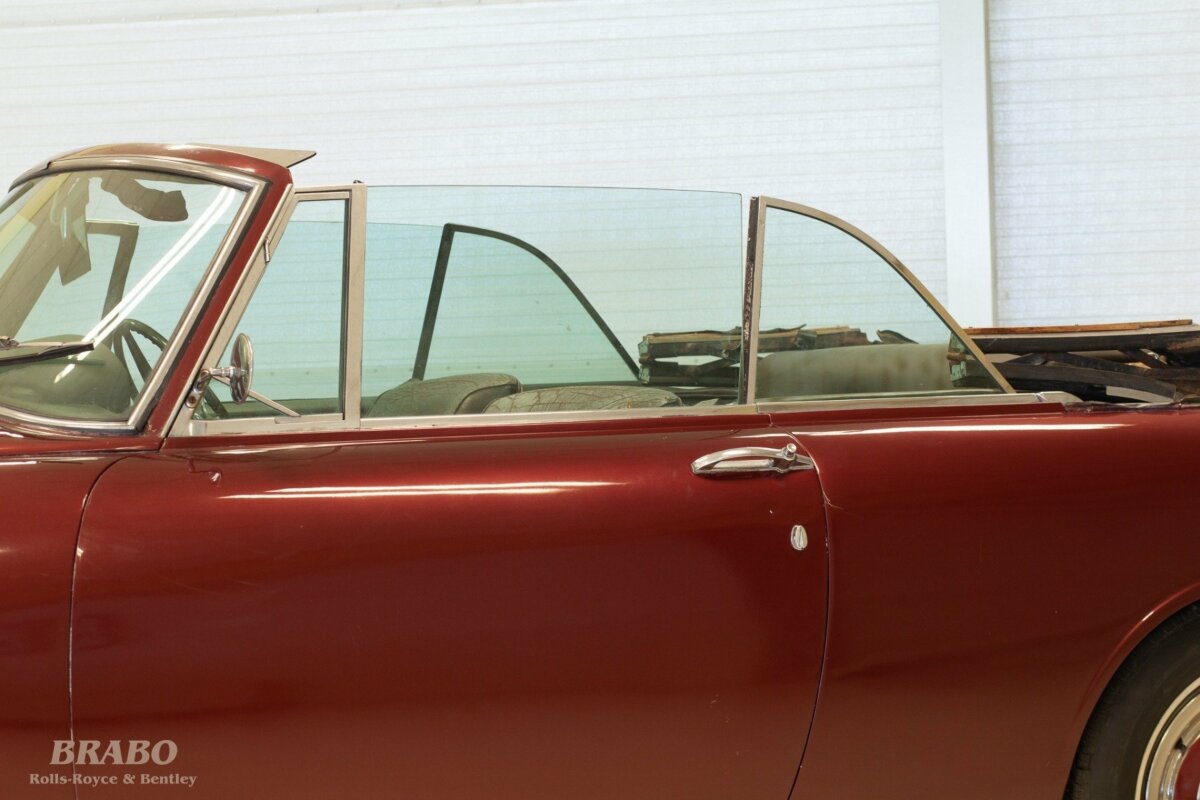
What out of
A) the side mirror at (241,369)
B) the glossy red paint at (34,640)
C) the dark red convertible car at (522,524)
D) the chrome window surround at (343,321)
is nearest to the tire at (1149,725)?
the dark red convertible car at (522,524)

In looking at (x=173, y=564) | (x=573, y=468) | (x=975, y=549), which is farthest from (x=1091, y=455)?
(x=173, y=564)

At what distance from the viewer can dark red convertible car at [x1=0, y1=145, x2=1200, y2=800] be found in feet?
5.15

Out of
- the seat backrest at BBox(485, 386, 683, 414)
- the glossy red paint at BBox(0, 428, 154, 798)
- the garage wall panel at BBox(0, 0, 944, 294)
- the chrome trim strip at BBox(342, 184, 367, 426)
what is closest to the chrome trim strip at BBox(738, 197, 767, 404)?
the seat backrest at BBox(485, 386, 683, 414)

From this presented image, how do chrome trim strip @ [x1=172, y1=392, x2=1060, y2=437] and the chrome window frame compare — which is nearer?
chrome trim strip @ [x1=172, y1=392, x2=1060, y2=437]

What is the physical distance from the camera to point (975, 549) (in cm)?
174

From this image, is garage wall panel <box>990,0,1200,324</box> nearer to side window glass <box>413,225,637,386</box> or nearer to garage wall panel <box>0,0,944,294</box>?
garage wall panel <box>0,0,944,294</box>

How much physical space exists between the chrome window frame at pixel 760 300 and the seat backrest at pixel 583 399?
16cm

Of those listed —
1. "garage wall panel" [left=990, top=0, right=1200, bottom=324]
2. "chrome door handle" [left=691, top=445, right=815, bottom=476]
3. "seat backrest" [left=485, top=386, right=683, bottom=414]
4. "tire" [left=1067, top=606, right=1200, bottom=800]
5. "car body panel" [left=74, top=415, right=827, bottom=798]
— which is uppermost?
"garage wall panel" [left=990, top=0, right=1200, bottom=324]

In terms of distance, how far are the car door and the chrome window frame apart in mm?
271

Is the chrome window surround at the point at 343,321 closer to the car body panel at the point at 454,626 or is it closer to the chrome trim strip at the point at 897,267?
the car body panel at the point at 454,626

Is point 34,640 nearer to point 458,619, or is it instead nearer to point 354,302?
point 458,619

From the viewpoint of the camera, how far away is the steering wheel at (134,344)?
1.96m

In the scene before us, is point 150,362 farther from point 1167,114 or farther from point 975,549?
point 1167,114

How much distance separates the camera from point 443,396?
1999mm
